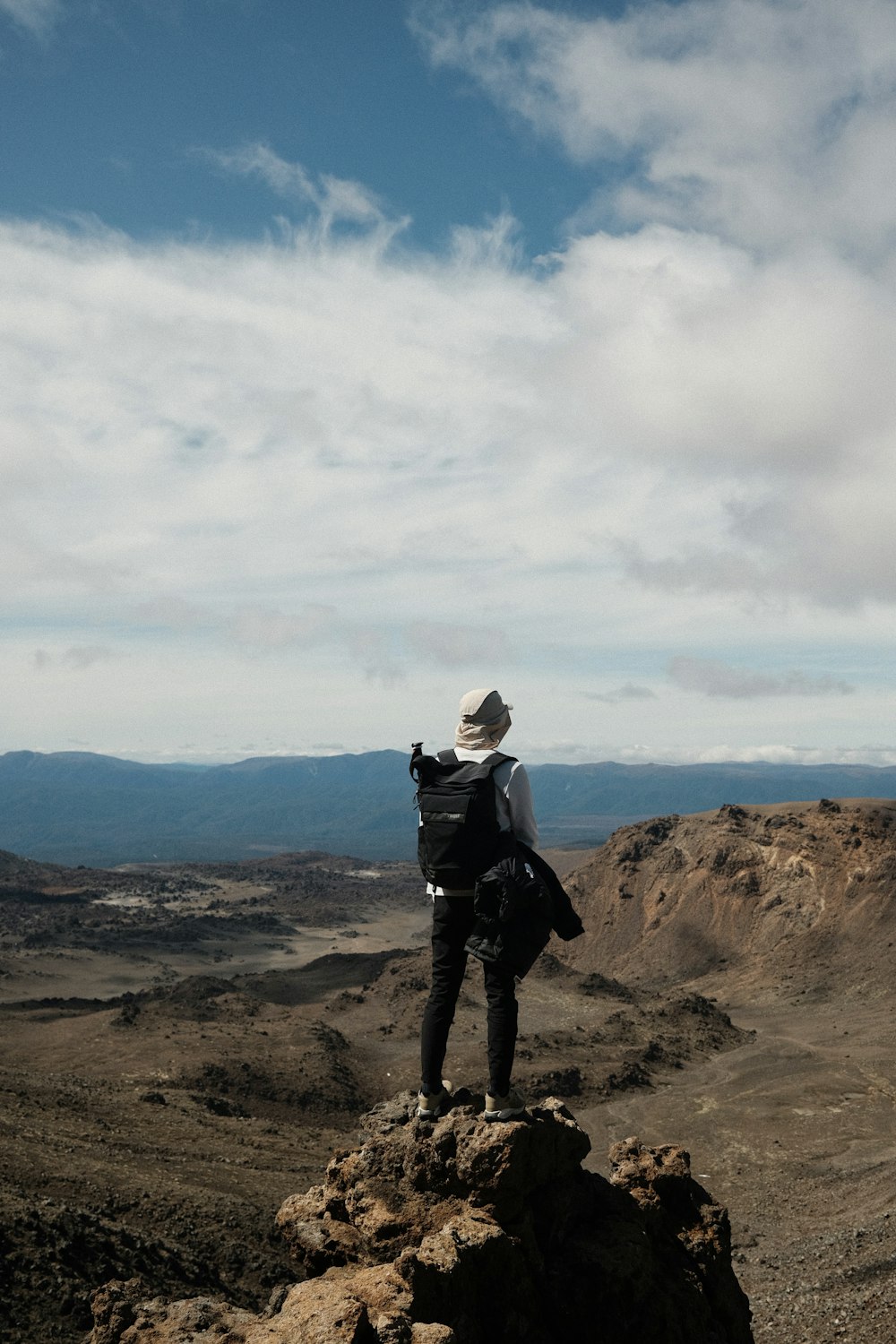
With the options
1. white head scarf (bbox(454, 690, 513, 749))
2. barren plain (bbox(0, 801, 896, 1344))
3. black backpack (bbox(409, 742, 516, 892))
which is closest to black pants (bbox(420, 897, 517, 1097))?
black backpack (bbox(409, 742, 516, 892))

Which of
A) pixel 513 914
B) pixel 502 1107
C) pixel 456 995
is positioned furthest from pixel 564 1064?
pixel 513 914

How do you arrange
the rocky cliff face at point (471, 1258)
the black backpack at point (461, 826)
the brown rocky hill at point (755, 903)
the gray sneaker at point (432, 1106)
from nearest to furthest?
the rocky cliff face at point (471, 1258) < the black backpack at point (461, 826) < the gray sneaker at point (432, 1106) < the brown rocky hill at point (755, 903)

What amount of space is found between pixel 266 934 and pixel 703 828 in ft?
116

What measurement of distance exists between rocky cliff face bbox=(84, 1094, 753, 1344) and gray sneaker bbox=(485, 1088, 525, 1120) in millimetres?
83

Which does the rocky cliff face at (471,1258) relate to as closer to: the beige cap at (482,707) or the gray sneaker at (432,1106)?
the gray sneaker at (432,1106)

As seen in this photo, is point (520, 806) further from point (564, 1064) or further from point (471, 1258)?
point (564, 1064)

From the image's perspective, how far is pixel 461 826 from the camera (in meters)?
5.21

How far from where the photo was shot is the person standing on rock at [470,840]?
5.25 m

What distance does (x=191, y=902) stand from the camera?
8619 cm

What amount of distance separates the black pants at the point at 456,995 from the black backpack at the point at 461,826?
241mm

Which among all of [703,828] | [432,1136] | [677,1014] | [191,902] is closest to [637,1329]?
[432,1136]

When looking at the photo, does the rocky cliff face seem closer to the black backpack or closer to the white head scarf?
the black backpack

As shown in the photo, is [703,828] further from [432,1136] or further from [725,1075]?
[432,1136]

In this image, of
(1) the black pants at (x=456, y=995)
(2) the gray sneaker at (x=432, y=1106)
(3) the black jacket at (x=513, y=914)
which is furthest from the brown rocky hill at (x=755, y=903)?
(3) the black jacket at (x=513, y=914)
